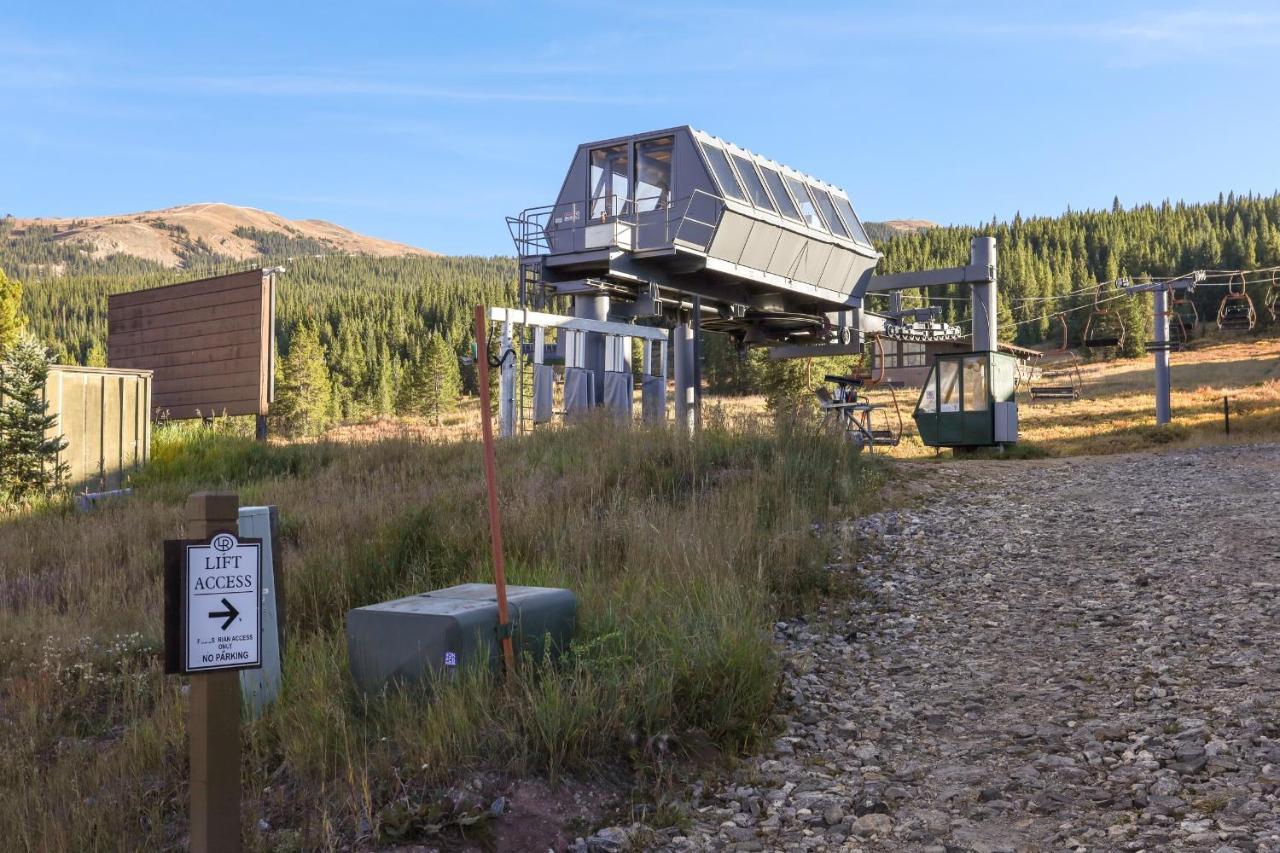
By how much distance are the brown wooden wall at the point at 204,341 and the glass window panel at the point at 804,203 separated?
12.2 metres

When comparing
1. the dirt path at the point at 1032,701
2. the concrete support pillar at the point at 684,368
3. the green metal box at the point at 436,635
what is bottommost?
the dirt path at the point at 1032,701

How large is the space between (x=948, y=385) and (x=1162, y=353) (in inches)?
466

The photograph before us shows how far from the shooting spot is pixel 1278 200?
511ft

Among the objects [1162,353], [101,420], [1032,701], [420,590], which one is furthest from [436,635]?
[1162,353]

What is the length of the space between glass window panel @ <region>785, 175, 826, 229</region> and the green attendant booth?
461 centimetres

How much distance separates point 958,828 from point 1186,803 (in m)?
0.95

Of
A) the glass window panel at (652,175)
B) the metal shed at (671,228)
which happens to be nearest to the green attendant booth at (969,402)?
the metal shed at (671,228)

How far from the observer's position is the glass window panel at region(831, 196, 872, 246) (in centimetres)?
2747

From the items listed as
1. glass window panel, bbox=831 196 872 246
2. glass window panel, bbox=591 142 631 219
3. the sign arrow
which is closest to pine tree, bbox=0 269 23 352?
glass window panel, bbox=591 142 631 219

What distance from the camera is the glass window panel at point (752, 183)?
900 inches

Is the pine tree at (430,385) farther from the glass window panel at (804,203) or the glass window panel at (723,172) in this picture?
the glass window panel at (723,172)

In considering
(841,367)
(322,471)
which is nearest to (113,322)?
(322,471)

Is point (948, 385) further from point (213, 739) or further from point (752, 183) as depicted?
point (213, 739)

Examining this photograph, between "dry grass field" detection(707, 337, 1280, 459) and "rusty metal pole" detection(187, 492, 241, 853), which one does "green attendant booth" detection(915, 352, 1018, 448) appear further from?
"rusty metal pole" detection(187, 492, 241, 853)
